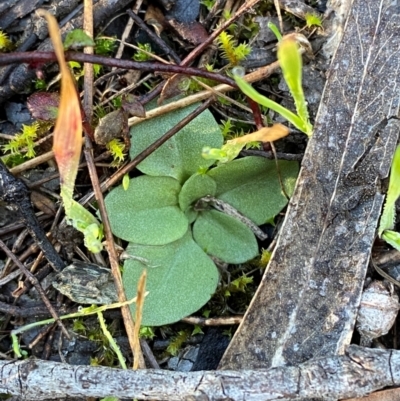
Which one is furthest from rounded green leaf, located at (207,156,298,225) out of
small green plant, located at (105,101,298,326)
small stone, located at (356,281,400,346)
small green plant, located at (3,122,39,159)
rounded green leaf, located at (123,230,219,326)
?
small green plant, located at (3,122,39,159)

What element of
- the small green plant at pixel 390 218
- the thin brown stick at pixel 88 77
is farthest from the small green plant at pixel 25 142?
the small green plant at pixel 390 218

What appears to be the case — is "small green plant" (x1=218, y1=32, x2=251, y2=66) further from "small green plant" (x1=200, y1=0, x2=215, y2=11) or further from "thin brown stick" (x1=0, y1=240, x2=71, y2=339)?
"thin brown stick" (x1=0, y1=240, x2=71, y2=339)

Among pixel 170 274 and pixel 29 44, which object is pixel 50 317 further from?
pixel 29 44

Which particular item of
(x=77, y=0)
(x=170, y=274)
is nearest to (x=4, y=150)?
(x=77, y=0)

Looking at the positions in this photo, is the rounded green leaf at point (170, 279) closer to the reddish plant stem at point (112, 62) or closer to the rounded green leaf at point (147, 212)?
the rounded green leaf at point (147, 212)

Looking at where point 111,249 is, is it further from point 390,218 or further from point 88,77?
point 390,218
